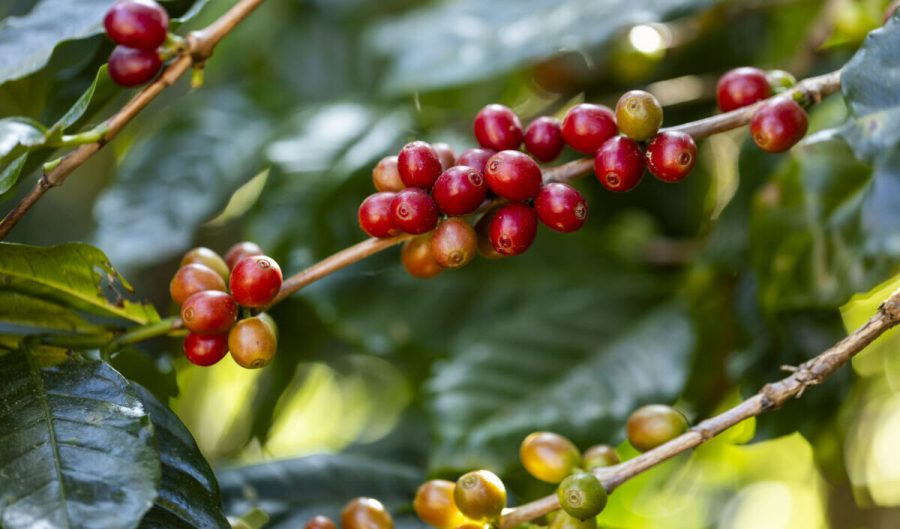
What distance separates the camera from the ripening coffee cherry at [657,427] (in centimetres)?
79

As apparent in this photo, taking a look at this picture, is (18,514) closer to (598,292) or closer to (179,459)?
(179,459)

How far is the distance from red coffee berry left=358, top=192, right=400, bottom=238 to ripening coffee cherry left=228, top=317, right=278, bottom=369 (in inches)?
4.5

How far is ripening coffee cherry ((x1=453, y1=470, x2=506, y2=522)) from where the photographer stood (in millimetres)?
741

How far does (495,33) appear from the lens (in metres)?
1.36

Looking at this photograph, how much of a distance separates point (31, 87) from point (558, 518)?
2.20 feet

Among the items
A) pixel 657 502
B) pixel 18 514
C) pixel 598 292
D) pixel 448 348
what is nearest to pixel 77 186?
pixel 448 348

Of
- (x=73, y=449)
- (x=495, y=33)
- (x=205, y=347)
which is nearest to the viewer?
(x=73, y=449)

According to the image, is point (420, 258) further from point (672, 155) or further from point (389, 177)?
point (672, 155)

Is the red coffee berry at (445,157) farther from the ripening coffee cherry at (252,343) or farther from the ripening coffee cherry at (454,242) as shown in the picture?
the ripening coffee cherry at (252,343)

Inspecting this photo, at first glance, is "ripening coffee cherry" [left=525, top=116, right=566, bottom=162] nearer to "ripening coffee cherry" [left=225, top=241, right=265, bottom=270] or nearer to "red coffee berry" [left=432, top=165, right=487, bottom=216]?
"red coffee berry" [left=432, top=165, right=487, bottom=216]

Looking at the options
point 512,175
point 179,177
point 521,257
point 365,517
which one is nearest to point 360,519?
point 365,517

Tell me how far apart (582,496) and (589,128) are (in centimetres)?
29

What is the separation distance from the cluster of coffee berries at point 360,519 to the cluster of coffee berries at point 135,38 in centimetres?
43

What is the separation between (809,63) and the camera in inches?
50.3
